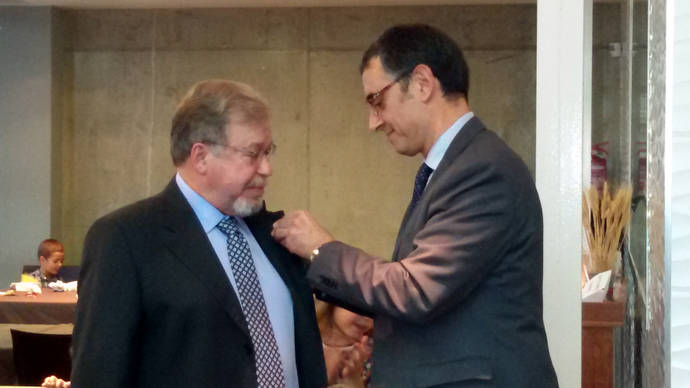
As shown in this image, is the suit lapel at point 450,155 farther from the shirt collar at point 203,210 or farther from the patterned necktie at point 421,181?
the shirt collar at point 203,210

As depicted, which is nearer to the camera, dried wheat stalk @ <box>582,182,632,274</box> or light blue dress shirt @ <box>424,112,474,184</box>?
light blue dress shirt @ <box>424,112,474,184</box>

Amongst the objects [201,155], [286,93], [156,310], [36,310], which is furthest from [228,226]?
[286,93]

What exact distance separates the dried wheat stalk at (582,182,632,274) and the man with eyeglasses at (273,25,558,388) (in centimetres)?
194

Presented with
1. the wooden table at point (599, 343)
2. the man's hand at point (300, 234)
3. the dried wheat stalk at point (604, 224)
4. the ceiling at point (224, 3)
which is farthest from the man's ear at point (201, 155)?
the ceiling at point (224, 3)

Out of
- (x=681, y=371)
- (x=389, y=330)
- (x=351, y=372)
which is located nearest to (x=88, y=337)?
(x=389, y=330)

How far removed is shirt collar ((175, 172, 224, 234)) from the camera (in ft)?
7.13

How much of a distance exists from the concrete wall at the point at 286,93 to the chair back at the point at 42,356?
16.9 ft

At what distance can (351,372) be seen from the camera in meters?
2.57

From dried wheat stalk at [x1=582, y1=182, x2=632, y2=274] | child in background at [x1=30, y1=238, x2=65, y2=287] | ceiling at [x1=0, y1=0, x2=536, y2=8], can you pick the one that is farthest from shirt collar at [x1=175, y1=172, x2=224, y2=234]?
ceiling at [x1=0, y1=0, x2=536, y2=8]

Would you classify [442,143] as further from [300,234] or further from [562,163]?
[562,163]

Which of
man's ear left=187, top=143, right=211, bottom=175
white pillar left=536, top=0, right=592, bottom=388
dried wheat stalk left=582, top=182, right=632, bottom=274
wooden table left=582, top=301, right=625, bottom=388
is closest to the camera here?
man's ear left=187, top=143, right=211, bottom=175

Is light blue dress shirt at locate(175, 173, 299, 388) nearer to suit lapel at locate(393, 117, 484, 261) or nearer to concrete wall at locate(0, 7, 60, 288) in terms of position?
suit lapel at locate(393, 117, 484, 261)

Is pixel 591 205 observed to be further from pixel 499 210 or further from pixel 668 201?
pixel 668 201

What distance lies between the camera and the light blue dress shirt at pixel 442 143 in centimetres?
196
